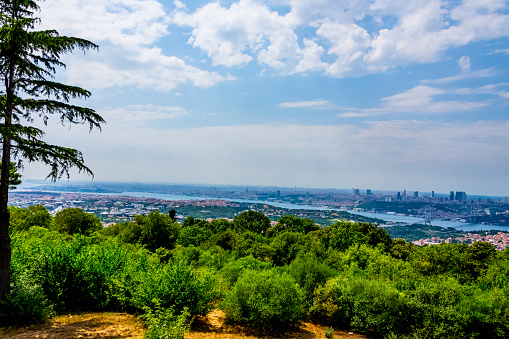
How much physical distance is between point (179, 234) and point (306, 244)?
13878mm

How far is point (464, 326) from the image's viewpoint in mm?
9703

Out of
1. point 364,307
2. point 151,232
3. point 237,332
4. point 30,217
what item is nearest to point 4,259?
point 237,332

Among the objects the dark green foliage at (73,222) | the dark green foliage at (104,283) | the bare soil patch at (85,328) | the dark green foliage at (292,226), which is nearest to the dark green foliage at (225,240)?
the dark green foliage at (292,226)

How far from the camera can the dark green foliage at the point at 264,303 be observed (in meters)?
8.81

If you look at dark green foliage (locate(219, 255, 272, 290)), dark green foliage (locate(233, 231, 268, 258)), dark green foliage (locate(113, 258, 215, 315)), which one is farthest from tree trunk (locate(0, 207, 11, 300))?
dark green foliage (locate(233, 231, 268, 258))

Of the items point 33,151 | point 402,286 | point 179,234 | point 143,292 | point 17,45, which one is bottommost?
point 179,234

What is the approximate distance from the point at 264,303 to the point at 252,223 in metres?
38.0

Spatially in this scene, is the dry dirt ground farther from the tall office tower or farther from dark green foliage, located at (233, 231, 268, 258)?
the tall office tower

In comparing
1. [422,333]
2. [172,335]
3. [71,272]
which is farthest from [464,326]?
[71,272]

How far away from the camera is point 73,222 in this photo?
26797 mm

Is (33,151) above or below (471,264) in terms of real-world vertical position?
above

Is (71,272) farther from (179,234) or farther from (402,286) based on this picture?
(179,234)

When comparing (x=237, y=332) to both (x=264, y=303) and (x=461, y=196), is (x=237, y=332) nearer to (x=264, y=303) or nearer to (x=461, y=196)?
(x=264, y=303)

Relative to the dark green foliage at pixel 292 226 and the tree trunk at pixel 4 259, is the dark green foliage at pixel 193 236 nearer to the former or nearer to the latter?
the dark green foliage at pixel 292 226
